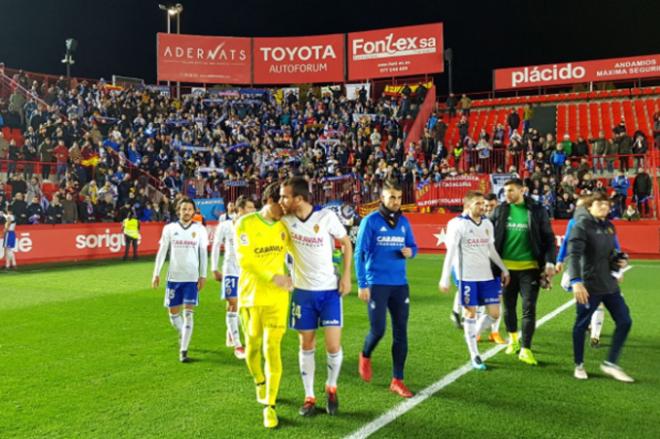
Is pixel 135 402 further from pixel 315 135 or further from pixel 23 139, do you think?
pixel 315 135

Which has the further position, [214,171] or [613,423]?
[214,171]

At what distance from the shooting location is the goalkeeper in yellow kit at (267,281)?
16.1 ft

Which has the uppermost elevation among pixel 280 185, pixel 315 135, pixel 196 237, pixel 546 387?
pixel 315 135

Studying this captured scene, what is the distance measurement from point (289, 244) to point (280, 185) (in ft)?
1.84

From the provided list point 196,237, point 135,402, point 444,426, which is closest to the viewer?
point 444,426

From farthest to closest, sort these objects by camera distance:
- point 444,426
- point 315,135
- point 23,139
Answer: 1. point 315,135
2. point 23,139
3. point 444,426

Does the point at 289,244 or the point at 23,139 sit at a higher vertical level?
the point at 23,139

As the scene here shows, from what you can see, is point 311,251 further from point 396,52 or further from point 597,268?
point 396,52

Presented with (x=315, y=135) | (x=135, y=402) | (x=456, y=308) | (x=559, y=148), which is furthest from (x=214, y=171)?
(x=135, y=402)

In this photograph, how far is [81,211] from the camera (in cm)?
2205

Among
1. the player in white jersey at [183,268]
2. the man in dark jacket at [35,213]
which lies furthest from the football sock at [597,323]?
the man in dark jacket at [35,213]

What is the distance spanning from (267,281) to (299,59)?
126 feet

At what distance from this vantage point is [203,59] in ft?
134

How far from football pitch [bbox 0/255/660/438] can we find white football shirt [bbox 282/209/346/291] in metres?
1.22
